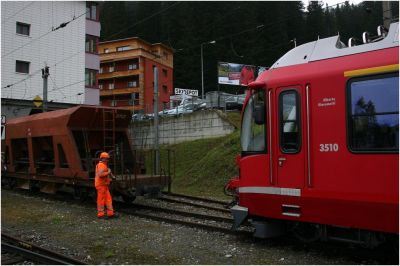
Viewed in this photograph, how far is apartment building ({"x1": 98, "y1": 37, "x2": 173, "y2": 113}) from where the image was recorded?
241 feet

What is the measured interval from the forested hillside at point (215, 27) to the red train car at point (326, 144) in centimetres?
1350

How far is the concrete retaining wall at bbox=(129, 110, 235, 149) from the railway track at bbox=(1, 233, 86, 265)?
49.2 ft

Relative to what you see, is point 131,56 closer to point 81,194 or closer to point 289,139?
point 81,194

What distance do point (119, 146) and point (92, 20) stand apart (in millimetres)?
30832

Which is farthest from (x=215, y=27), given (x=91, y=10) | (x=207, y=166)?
(x=207, y=166)

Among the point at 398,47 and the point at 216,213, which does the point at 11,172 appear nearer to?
the point at 216,213

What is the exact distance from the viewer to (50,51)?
3819cm

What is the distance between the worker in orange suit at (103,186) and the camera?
11609 mm

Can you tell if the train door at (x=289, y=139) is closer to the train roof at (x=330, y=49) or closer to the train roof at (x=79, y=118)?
the train roof at (x=330, y=49)

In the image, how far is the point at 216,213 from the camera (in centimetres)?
1216

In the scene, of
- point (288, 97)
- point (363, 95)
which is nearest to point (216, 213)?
point (288, 97)

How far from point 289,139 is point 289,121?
0.97ft

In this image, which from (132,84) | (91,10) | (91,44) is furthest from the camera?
(132,84)

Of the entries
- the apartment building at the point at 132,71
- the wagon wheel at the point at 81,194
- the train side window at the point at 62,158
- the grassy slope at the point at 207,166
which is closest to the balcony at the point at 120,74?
the apartment building at the point at 132,71
